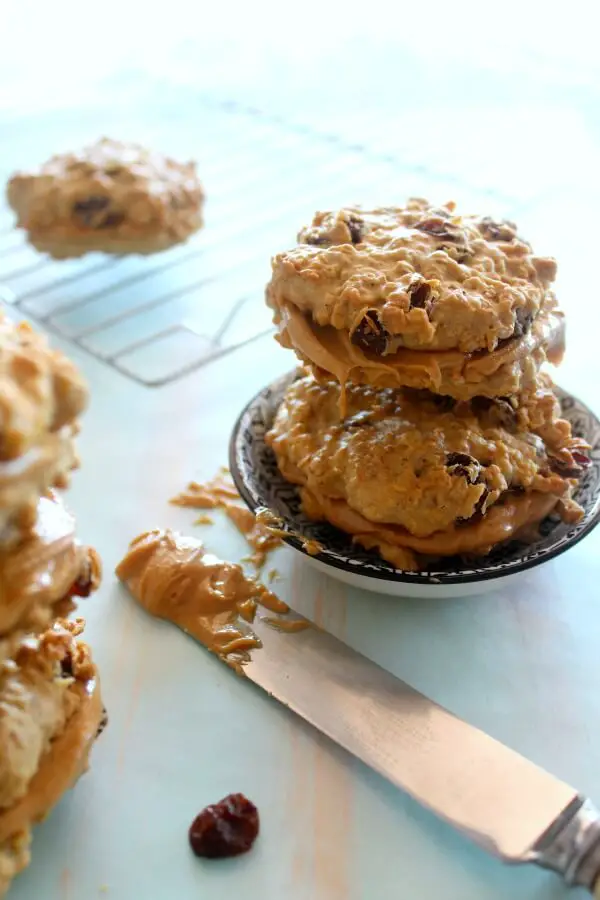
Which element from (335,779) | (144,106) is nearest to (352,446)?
(335,779)

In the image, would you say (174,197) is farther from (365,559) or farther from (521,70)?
(521,70)

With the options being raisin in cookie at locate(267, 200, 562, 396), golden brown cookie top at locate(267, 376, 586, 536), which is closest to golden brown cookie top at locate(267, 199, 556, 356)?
raisin in cookie at locate(267, 200, 562, 396)

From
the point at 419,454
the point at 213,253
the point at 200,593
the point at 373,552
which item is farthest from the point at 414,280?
the point at 213,253

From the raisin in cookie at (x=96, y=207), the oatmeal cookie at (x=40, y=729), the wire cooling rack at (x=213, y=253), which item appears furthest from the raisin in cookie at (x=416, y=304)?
the raisin in cookie at (x=96, y=207)

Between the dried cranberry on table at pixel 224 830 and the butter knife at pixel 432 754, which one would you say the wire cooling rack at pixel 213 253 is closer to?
the butter knife at pixel 432 754

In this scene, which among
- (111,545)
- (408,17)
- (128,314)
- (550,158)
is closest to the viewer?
(111,545)

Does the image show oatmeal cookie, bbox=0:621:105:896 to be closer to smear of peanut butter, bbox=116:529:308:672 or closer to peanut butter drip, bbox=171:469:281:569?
smear of peanut butter, bbox=116:529:308:672
